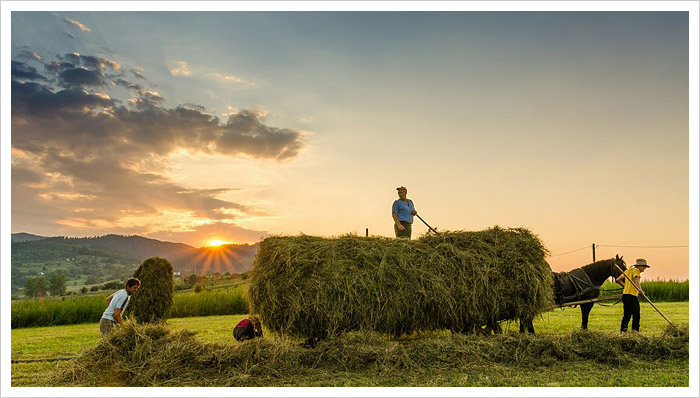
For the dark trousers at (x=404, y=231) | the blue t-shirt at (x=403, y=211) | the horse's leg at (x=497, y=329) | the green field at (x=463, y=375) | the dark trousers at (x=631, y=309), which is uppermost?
the blue t-shirt at (x=403, y=211)

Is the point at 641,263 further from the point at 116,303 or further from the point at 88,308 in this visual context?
the point at 88,308

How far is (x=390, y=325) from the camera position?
26.7 feet

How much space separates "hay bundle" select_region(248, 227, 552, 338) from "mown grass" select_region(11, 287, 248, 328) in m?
Answer: 11.5

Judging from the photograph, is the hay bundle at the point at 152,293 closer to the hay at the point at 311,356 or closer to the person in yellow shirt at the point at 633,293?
the hay at the point at 311,356

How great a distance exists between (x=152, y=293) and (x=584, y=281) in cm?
1453

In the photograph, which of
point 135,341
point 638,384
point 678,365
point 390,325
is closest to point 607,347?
point 678,365

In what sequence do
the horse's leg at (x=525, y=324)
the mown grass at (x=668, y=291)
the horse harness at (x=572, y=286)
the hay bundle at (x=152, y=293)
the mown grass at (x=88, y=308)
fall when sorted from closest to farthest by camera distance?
the horse's leg at (x=525, y=324)
the horse harness at (x=572, y=286)
the hay bundle at (x=152, y=293)
the mown grass at (x=88, y=308)
the mown grass at (x=668, y=291)

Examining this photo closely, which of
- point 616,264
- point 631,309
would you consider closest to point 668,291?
point 616,264

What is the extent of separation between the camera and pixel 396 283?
8.21m

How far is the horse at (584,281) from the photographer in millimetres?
10648

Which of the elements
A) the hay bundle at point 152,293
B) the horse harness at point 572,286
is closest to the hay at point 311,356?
the horse harness at point 572,286

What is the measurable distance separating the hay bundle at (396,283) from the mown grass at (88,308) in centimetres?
1154

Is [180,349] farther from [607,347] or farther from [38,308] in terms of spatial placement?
[38,308]

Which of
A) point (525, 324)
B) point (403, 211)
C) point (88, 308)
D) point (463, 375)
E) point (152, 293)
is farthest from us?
point (88, 308)
